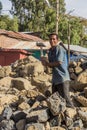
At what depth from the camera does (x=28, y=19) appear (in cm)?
4169

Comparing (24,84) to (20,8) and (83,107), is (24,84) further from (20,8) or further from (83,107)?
(20,8)

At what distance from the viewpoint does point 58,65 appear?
21.5ft

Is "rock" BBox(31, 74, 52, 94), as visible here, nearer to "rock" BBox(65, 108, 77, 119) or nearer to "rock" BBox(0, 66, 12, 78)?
"rock" BBox(0, 66, 12, 78)

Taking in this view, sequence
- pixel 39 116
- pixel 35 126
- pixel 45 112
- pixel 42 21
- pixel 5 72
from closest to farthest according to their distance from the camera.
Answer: pixel 35 126 → pixel 39 116 → pixel 45 112 → pixel 5 72 → pixel 42 21

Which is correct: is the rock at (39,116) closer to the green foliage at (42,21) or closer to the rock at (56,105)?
the rock at (56,105)

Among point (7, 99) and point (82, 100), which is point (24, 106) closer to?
point (82, 100)

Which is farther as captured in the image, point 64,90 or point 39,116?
point 64,90

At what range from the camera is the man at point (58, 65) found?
6449 mm

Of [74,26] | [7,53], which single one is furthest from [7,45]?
[74,26]

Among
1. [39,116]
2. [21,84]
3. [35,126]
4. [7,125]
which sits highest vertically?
[39,116]

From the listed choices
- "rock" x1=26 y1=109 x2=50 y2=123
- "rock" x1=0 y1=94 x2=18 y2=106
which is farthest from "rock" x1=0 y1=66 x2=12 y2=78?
"rock" x1=26 y1=109 x2=50 y2=123

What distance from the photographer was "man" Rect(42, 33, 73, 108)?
21.2 feet

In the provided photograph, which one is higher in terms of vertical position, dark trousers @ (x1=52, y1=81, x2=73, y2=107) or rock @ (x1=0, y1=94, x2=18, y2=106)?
dark trousers @ (x1=52, y1=81, x2=73, y2=107)

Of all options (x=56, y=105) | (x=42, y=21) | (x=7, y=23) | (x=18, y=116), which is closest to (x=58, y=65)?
(x=56, y=105)
